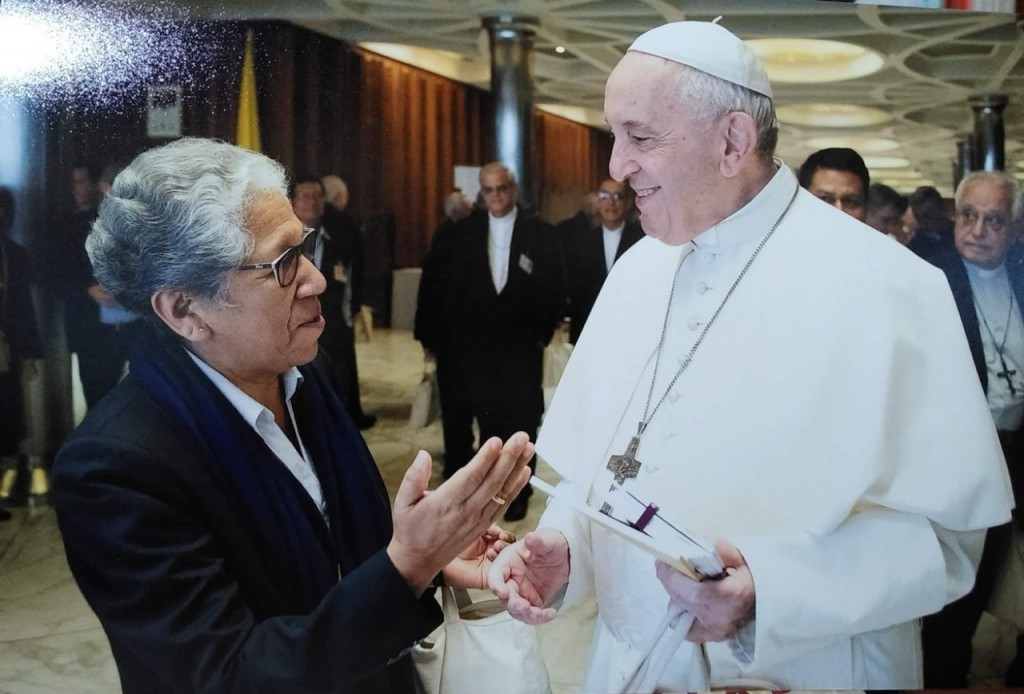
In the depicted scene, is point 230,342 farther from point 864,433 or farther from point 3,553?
point 864,433

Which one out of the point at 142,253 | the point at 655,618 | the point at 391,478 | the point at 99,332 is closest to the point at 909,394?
the point at 655,618

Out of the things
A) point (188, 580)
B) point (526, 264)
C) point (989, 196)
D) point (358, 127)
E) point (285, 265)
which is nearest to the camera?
point (188, 580)

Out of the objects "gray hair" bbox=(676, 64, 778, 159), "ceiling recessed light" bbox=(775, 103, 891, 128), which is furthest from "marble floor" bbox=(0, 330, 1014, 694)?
"ceiling recessed light" bbox=(775, 103, 891, 128)

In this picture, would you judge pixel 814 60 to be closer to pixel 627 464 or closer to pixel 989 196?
pixel 989 196

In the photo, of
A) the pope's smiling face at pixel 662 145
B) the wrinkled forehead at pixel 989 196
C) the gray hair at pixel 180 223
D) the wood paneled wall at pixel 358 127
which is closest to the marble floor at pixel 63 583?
the wood paneled wall at pixel 358 127

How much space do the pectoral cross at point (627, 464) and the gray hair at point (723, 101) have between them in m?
0.55

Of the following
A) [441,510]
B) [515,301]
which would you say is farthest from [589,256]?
[441,510]

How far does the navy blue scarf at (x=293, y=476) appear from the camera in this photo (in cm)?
135

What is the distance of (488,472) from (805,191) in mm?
794

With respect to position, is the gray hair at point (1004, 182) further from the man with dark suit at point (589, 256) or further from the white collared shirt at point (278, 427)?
the white collared shirt at point (278, 427)

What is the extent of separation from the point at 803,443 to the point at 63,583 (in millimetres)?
1347

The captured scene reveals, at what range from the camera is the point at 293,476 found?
56.3 inches

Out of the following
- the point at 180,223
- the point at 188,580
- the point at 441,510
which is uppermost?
the point at 180,223

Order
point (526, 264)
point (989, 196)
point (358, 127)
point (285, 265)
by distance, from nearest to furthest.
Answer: point (285, 265) → point (358, 127) → point (526, 264) → point (989, 196)
